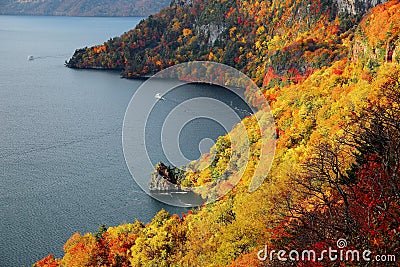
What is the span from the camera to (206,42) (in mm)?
144750

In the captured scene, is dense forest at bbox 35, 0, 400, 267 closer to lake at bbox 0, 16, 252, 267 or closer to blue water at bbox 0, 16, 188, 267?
lake at bbox 0, 16, 252, 267

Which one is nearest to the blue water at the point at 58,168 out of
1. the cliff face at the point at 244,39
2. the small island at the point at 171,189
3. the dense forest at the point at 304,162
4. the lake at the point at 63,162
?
the lake at the point at 63,162

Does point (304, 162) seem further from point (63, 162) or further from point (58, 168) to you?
point (63, 162)

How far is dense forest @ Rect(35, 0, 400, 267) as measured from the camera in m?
16.1

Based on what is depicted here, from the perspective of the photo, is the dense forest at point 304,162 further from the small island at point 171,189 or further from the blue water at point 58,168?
the blue water at point 58,168

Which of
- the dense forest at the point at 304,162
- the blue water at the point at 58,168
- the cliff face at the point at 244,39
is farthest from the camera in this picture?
the cliff face at the point at 244,39

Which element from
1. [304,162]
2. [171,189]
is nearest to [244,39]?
[171,189]

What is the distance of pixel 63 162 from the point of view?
5694 centimetres

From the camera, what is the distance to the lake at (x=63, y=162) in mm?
42906

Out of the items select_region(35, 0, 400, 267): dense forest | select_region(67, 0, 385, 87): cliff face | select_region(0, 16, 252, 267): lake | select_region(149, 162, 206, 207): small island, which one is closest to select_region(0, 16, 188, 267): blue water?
select_region(0, 16, 252, 267): lake

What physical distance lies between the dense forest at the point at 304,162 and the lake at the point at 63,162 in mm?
4739

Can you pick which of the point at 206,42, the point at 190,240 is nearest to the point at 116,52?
the point at 206,42

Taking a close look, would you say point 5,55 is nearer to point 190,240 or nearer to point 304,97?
point 304,97

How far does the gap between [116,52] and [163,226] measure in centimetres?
11540
